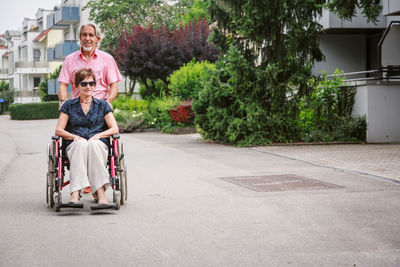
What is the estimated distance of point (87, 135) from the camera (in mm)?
7047

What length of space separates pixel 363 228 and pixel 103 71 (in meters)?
3.54

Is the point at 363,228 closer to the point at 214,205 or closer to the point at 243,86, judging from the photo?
the point at 214,205

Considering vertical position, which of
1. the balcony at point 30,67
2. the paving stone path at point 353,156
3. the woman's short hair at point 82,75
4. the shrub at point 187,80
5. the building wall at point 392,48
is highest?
the balcony at point 30,67

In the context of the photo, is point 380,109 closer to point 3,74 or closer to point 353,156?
point 353,156

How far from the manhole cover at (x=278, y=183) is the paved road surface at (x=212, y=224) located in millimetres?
29

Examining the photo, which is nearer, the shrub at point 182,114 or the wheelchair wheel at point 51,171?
the wheelchair wheel at point 51,171

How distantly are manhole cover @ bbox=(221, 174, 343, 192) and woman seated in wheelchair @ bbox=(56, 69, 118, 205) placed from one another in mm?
2420

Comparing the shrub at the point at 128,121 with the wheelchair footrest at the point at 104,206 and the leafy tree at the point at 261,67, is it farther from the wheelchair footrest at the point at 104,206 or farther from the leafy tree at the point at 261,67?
the wheelchair footrest at the point at 104,206

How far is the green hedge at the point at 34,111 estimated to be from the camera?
44.6 meters

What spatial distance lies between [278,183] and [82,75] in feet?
11.2

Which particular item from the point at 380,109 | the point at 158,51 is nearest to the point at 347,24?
the point at 380,109

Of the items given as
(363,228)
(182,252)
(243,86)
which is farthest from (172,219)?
(243,86)

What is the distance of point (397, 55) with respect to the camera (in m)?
21.2

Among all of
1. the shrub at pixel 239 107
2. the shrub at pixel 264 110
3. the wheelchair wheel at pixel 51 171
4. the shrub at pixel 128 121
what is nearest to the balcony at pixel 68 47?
the shrub at pixel 128 121
